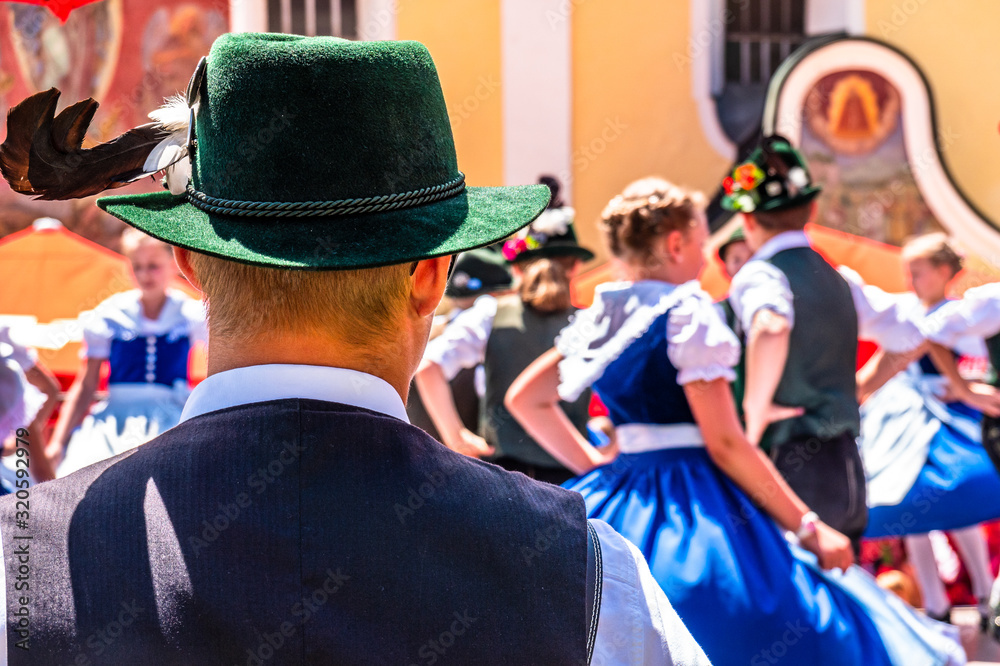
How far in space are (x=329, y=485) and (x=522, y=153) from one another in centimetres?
672

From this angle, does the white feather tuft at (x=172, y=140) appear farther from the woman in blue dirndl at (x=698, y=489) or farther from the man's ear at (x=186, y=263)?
the woman in blue dirndl at (x=698, y=489)

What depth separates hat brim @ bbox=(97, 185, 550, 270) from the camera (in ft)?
2.76

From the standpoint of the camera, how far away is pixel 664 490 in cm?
249

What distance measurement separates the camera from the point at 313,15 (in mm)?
7641

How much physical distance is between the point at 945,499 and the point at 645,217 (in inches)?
94.6

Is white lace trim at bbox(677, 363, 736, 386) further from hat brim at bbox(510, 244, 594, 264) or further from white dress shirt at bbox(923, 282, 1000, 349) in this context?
white dress shirt at bbox(923, 282, 1000, 349)

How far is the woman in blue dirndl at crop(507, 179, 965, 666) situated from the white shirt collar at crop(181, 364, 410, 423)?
1537 millimetres

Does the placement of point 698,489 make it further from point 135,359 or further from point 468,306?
point 135,359

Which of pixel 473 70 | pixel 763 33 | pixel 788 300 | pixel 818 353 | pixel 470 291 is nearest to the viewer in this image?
pixel 788 300

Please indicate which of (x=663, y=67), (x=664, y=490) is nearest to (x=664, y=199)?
(x=664, y=490)

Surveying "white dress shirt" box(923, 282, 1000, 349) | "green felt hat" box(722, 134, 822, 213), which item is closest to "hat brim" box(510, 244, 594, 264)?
"green felt hat" box(722, 134, 822, 213)

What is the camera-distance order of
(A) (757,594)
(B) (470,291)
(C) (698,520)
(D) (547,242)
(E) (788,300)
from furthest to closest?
(B) (470,291) → (D) (547,242) → (E) (788,300) → (C) (698,520) → (A) (757,594)

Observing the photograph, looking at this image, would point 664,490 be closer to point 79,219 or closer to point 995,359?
point 995,359

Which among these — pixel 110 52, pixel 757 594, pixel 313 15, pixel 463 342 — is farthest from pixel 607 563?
pixel 110 52
